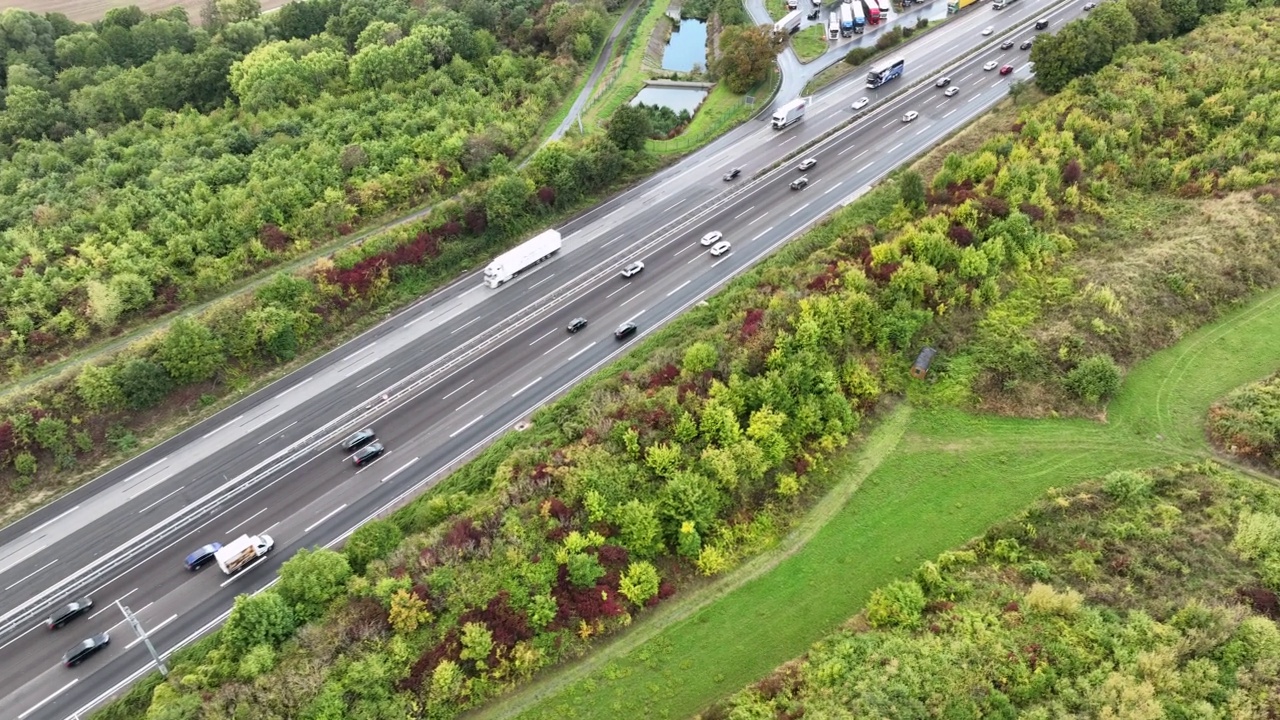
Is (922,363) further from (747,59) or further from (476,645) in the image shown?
(747,59)

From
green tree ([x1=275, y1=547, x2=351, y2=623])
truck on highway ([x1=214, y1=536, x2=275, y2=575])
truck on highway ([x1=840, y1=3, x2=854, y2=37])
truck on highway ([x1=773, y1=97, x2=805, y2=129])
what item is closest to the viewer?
green tree ([x1=275, y1=547, x2=351, y2=623])

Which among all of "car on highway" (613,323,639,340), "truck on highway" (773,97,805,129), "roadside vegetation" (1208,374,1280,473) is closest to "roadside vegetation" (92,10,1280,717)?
"roadside vegetation" (1208,374,1280,473)

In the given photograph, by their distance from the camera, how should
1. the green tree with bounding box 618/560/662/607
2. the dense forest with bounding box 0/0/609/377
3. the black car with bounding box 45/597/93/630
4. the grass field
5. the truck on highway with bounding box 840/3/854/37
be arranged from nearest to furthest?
the grass field < the green tree with bounding box 618/560/662/607 < the black car with bounding box 45/597/93/630 < the dense forest with bounding box 0/0/609/377 < the truck on highway with bounding box 840/3/854/37

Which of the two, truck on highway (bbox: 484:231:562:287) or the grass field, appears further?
truck on highway (bbox: 484:231:562:287)

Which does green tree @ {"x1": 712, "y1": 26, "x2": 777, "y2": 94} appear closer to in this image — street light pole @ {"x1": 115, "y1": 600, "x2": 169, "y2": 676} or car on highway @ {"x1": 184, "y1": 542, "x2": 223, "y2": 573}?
car on highway @ {"x1": 184, "y1": 542, "x2": 223, "y2": 573}

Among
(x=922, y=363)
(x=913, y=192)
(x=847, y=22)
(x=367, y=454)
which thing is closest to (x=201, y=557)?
(x=367, y=454)

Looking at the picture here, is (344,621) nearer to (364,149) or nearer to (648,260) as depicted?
(648,260)

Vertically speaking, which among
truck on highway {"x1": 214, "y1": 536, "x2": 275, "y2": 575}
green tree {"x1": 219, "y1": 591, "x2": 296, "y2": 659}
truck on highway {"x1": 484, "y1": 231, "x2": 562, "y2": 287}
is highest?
truck on highway {"x1": 484, "y1": 231, "x2": 562, "y2": 287}

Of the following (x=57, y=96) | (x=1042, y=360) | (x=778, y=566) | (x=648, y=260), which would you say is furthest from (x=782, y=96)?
(x=57, y=96)
